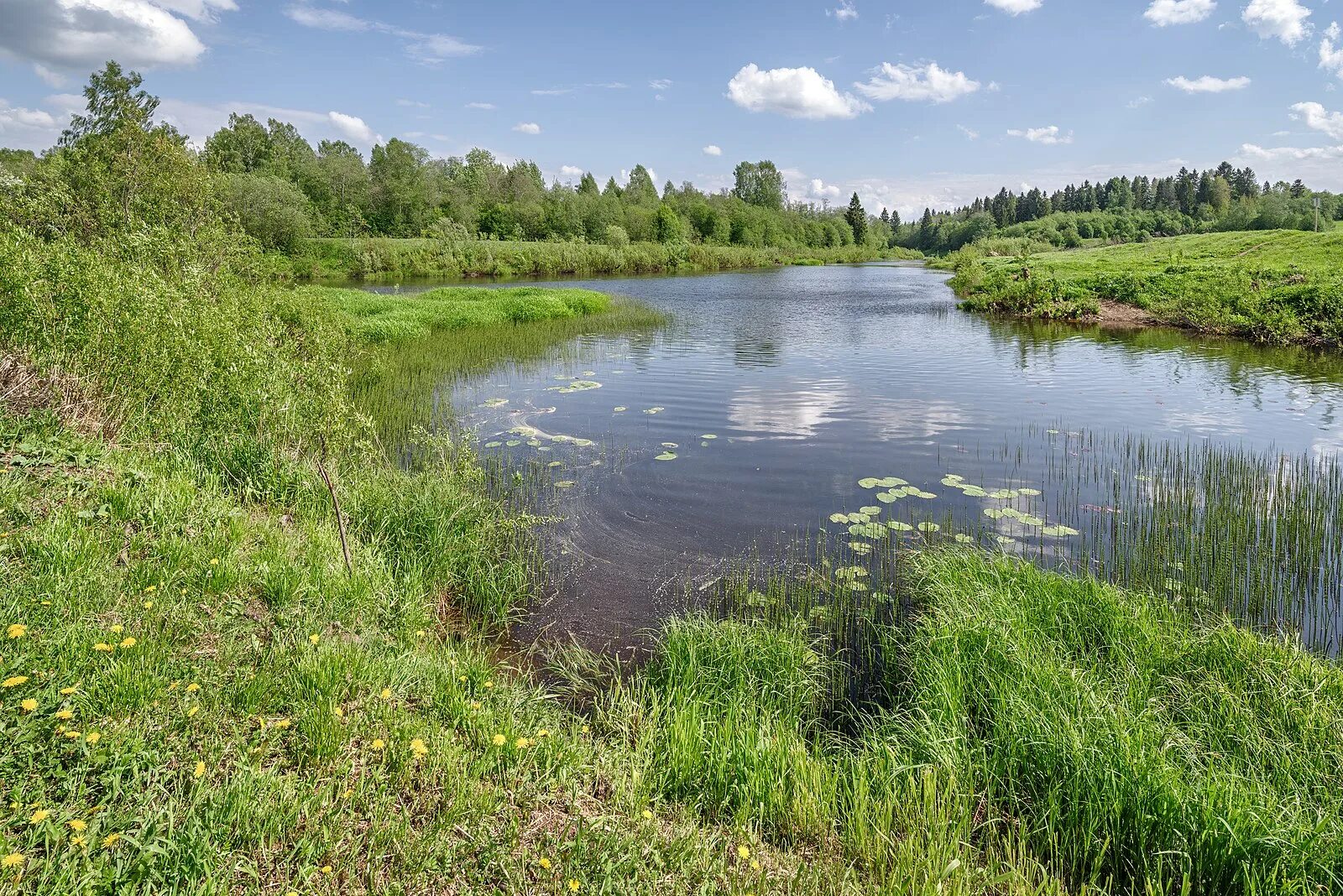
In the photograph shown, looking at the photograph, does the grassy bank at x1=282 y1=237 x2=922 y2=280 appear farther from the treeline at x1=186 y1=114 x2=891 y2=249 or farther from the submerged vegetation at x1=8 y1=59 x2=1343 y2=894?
the submerged vegetation at x1=8 y1=59 x2=1343 y2=894

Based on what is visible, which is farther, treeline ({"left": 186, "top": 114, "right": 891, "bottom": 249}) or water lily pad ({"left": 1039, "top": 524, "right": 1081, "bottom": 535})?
treeline ({"left": 186, "top": 114, "right": 891, "bottom": 249})

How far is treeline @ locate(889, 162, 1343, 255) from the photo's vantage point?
242 ft

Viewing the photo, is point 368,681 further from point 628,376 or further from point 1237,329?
point 1237,329

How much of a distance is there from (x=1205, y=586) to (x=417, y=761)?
8127 mm

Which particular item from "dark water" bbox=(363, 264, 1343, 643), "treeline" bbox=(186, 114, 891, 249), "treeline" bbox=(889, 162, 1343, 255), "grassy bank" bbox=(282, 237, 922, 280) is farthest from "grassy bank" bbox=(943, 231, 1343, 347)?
"treeline" bbox=(186, 114, 891, 249)

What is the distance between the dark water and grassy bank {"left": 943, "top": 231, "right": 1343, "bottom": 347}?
2.04 metres

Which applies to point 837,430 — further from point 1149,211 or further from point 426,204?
point 1149,211

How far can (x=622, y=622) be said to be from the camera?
7.56 meters

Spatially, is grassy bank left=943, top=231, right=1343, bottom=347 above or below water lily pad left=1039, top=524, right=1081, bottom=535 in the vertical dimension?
above

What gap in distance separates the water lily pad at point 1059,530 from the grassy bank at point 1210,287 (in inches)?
902

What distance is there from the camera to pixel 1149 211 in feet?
386

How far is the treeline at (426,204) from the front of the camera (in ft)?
230

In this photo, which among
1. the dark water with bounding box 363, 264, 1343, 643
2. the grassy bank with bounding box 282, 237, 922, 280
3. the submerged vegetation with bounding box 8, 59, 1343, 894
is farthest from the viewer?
the grassy bank with bounding box 282, 237, 922, 280

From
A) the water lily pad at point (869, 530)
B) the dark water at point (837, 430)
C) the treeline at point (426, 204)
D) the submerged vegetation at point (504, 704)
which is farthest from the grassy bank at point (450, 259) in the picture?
the water lily pad at point (869, 530)
